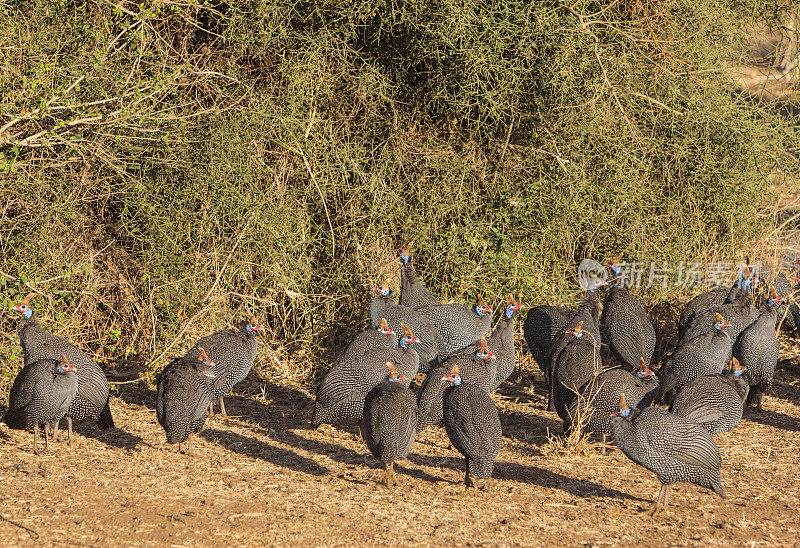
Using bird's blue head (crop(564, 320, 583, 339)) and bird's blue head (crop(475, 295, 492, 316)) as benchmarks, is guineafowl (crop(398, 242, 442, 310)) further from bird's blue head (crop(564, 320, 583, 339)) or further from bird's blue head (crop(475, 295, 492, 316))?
bird's blue head (crop(564, 320, 583, 339))

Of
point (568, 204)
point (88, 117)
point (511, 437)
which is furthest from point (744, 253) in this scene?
point (88, 117)

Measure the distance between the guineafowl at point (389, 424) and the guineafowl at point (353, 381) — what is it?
40 centimetres

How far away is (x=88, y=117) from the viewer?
17.8 feet

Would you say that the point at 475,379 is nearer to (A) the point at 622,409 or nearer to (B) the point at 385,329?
(B) the point at 385,329

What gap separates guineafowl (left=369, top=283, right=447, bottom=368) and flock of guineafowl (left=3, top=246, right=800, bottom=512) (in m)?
0.01

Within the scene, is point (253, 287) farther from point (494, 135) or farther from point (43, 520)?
point (43, 520)

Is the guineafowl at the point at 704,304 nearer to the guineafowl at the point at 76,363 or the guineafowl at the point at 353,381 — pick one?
the guineafowl at the point at 353,381

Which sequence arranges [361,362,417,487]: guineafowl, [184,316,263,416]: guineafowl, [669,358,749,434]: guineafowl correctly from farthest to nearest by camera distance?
[184,316,263,416]: guineafowl, [669,358,749,434]: guineafowl, [361,362,417,487]: guineafowl

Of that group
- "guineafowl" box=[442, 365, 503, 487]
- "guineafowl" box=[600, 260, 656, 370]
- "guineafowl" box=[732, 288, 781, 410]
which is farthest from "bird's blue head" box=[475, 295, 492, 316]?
"guineafowl" box=[732, 288, 781, 410]

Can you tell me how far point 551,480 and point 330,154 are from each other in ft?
10.6

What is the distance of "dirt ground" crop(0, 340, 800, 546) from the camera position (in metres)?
3.87

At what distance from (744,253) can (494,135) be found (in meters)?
2.89

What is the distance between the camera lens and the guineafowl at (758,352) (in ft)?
19.4

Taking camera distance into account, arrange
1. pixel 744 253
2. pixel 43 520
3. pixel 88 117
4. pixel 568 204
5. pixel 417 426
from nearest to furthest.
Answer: pixel 43 520
pixel 417 426
pixel 88 117
pixel 568 204
pixel 744 253
